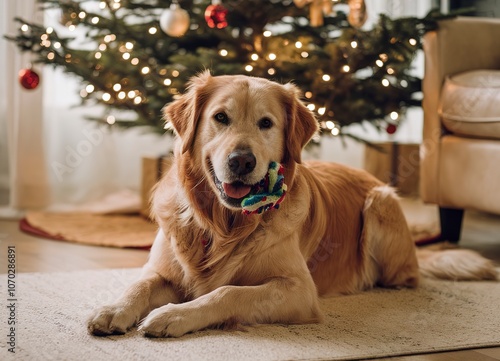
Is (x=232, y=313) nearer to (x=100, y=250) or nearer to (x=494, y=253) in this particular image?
(x=100, y=250)

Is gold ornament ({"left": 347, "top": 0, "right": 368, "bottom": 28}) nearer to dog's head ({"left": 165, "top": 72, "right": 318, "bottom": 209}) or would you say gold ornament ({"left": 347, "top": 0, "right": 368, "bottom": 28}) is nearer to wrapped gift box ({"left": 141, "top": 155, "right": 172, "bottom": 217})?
wrapped gift box ({"left": 141, "top": 155, "right": 172, "bottom": 217})

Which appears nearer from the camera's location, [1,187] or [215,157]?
[215,157]

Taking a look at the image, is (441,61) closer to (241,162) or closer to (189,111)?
(189,111)

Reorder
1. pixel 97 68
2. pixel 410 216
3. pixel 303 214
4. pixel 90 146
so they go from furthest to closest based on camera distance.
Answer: pixel 90 146
pixel 410 216
pixel 97 68
pixel 303 214

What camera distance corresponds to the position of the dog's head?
6.53ft

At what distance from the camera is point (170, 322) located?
1846 millimetres

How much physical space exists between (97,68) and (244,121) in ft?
6.52

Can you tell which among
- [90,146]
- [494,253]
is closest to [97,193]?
[90,146]

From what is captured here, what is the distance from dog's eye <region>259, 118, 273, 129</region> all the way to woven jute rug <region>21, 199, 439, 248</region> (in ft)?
4.68

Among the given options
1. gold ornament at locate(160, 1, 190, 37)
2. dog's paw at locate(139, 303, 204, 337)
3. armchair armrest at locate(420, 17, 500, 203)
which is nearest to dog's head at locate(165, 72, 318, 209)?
dog's paw at locate(139, 303, 204, 337)

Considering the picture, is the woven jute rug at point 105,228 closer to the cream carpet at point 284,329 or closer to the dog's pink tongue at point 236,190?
the cream carpet at point 284,329

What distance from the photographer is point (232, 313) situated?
1.95m

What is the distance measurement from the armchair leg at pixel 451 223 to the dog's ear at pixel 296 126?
1.55 m

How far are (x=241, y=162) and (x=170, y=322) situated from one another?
1.57 feet
